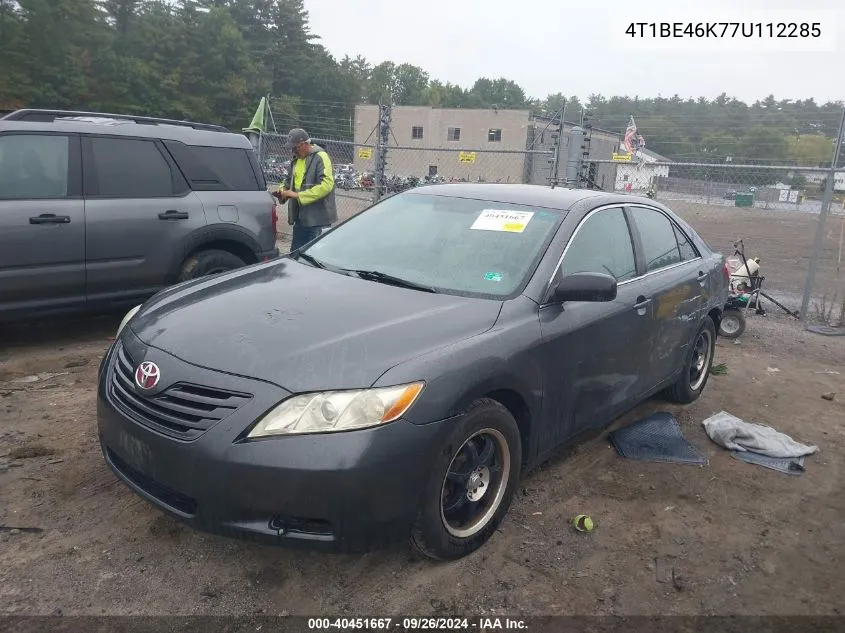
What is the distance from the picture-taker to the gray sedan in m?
2.35

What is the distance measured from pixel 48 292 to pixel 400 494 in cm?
404

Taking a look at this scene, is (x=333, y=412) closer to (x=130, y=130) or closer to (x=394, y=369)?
(x=394, y=369)

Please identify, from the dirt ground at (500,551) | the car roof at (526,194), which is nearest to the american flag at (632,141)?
the car roof at (526,194)

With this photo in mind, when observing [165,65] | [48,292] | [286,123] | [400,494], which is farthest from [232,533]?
[165,65]

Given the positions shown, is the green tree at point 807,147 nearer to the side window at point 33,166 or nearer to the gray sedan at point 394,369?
the gray sedan at point 394,369

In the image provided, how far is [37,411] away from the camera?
13.7ft

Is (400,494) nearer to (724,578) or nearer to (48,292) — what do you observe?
(724,578)

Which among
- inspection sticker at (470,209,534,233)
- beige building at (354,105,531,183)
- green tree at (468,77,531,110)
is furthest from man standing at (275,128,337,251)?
green tree at (468,77,531,110)

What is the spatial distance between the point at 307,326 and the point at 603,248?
6.30ft

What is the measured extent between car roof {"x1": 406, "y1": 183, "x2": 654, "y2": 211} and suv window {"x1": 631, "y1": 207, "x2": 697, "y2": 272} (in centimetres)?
16

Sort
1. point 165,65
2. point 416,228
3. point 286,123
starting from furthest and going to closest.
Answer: point 165,65 < point 286,123 < point 416,228

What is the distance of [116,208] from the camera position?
5.44 meters

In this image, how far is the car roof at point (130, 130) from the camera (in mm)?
5102

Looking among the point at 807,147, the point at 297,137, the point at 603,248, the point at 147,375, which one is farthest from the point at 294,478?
Result: the point at 807,147
